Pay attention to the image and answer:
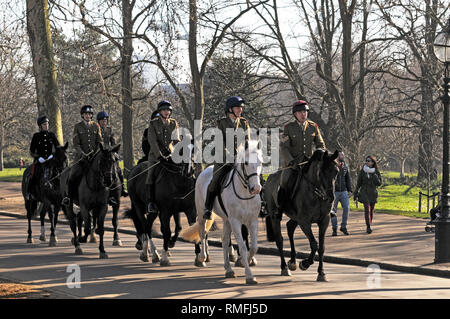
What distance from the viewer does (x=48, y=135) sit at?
18578mm

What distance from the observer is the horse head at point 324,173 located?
463 inches

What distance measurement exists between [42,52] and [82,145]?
7631mm

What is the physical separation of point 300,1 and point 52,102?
1736 centimetres

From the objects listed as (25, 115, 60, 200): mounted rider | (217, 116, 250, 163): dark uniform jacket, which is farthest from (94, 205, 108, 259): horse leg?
(217, 116, 250, 163): dark uniform jacket

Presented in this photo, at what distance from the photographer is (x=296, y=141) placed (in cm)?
1268

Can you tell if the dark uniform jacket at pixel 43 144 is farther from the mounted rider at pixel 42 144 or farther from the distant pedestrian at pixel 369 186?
the distant pedestrian at pixel 369 186

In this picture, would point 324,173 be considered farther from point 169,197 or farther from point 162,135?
point 162,135

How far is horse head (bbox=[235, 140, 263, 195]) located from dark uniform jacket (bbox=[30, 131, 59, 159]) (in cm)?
828

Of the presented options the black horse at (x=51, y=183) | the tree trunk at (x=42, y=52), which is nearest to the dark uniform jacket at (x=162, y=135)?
the black horse at (x=51, y=183)

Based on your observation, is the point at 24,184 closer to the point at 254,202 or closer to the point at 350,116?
the point at 254,202

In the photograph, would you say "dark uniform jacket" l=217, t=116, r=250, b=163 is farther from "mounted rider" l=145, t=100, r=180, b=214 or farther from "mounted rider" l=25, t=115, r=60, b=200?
"mounted rider" l=25, t=115, r=60, b=200

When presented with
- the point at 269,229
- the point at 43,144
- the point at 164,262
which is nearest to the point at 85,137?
the point at 43,144

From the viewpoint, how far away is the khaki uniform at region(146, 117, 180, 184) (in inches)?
575

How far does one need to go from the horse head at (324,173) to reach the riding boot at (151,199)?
371 centimetres
